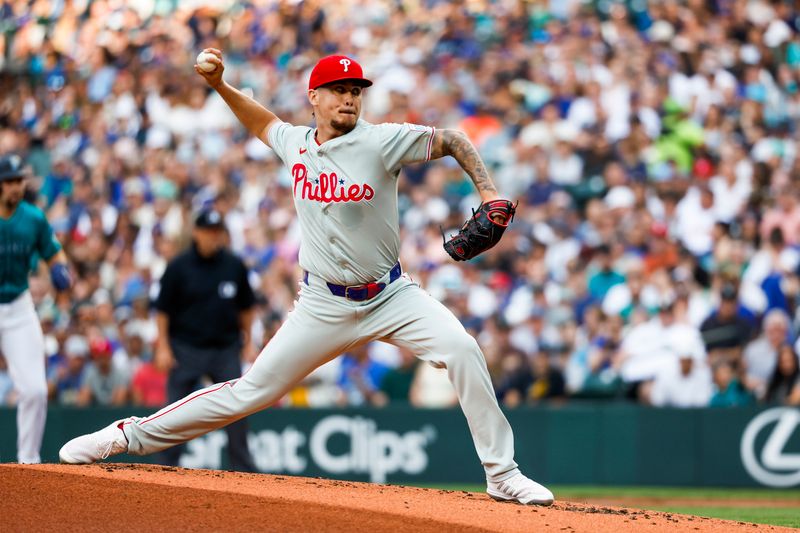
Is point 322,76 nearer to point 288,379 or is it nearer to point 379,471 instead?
point 288,379

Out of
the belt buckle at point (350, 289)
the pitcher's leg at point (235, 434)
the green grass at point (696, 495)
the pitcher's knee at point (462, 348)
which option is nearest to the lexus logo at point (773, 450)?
the green grass at point (696, 495)

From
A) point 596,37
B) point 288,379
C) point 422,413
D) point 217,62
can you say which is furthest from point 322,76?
point 596,37

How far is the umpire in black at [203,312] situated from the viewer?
970cm

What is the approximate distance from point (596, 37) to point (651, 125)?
202 centimetres

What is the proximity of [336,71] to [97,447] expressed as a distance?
246cm

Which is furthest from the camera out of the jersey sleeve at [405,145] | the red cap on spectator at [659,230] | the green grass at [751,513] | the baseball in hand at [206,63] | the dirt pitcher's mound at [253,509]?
the red cap on spectator at [659,230]

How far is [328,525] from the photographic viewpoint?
6.02 m

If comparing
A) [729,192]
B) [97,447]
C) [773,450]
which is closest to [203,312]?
[97,447]

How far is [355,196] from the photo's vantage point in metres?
6.41

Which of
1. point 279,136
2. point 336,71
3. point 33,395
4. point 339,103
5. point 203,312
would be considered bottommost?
point 33,395

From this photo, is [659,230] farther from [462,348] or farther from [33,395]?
[462,348]

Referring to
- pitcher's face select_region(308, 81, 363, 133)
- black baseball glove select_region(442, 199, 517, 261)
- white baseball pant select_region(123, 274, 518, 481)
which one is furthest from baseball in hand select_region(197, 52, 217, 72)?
black baseball glove select_region(442, 199, 517, 261)

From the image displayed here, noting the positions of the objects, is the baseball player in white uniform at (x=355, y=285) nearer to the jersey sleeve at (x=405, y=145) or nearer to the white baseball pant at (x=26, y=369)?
the jersey sleeve at (x=405, y=145)

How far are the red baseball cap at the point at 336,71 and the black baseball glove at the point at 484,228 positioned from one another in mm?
967
